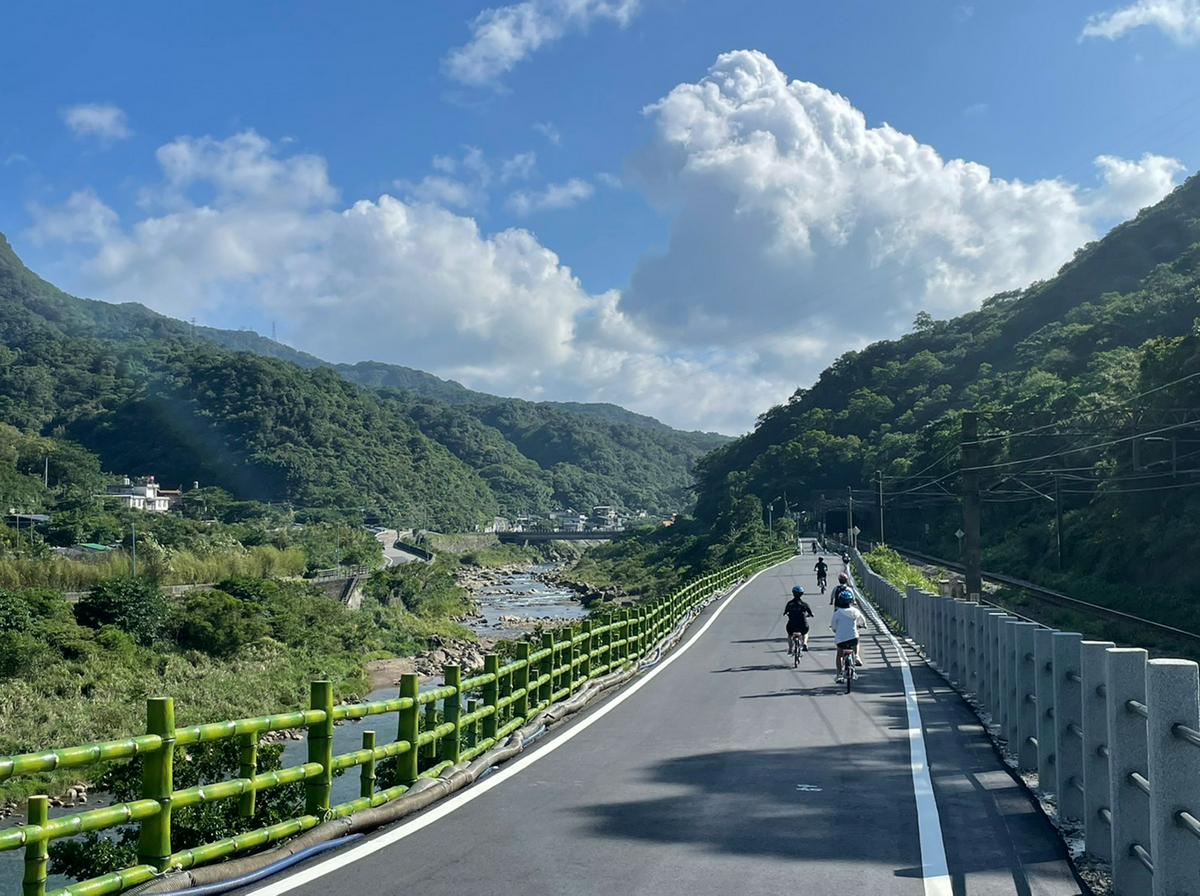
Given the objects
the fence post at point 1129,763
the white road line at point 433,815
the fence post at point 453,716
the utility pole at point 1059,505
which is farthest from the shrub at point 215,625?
the fence post at point 1129,763

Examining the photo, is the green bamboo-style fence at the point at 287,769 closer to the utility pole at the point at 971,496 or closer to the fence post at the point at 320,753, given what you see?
the fence post at the point at 320,753

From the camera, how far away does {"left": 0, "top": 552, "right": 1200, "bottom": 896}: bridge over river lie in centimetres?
607

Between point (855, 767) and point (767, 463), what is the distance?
5095 inches

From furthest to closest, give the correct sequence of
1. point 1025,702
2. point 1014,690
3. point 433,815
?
1. point 1014,690
2. point 1025,702
3. point 433,815

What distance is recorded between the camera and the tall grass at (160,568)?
58.0 metres

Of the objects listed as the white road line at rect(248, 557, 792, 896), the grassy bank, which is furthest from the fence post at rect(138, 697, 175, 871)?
the grassy bank

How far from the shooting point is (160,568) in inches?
2606

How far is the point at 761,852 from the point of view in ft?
24.4

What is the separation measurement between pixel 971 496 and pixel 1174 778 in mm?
24207

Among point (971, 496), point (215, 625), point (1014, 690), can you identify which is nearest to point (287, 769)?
point (1014, 690)

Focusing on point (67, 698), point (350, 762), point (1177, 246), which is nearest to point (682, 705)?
point (350, 762)

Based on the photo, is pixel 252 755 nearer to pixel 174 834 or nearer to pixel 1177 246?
pixel 174 834

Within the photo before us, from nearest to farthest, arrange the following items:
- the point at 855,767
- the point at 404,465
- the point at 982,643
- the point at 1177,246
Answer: the point at 855,767, the point at 982,643, the point at 1177,246, the point at 404,465

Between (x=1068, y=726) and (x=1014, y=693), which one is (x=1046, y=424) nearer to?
(x=1014, y=693)
